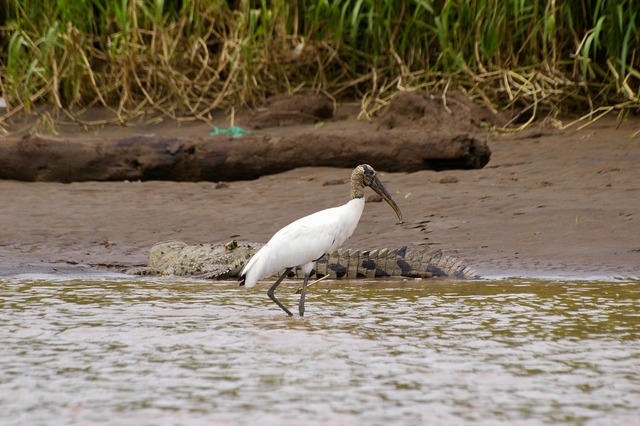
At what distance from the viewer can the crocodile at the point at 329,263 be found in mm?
5844

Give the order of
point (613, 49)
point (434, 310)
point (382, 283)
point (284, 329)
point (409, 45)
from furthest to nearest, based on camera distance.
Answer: point (409, 45) < point (613, 49) < point (382, 283) < point (434, 310) < point (284, 329)

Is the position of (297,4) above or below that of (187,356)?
above

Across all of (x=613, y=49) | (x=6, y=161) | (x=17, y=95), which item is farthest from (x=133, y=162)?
(x=613, y=49)

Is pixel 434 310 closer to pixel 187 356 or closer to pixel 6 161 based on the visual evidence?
pixel 187 356

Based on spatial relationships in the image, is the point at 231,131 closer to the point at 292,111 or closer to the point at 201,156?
the point at 292,111

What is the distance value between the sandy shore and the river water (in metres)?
0.74

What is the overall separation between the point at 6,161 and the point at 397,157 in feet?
9.85

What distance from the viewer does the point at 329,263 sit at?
623 cm

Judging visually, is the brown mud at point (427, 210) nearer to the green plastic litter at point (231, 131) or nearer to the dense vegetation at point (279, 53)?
the dense vegetation at point (279, 53)

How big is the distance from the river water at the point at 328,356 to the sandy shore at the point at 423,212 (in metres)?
0.74

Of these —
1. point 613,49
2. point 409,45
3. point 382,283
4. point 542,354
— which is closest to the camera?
point 542,354

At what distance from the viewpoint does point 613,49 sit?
8781 mm

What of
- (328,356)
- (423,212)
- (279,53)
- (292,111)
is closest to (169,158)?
(292,111)

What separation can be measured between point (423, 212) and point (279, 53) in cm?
375
